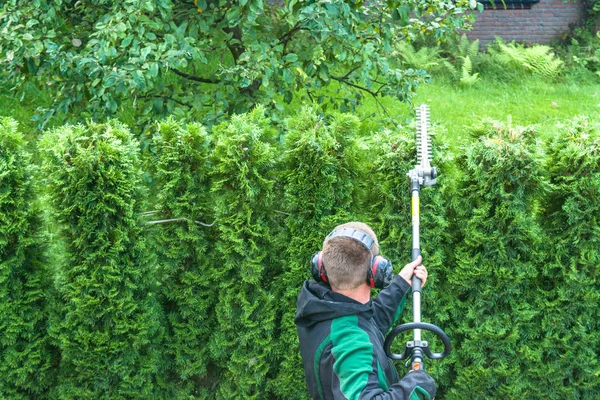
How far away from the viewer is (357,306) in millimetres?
3141

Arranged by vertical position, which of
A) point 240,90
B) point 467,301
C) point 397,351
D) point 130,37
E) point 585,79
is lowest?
point 585,79

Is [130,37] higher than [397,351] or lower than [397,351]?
higher

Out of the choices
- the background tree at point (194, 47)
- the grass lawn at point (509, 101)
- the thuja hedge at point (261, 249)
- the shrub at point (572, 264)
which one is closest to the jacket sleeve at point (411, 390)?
the thuja hedge at point (261, 249)

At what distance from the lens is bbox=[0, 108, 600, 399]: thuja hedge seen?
167 inches

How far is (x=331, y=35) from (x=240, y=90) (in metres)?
1.16

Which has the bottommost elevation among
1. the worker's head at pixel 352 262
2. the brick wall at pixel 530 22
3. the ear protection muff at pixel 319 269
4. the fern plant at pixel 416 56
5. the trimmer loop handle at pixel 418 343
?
the brick wall at pixel 530 22

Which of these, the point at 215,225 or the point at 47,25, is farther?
the point at 47,25

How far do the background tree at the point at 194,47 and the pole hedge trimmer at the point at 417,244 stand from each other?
4.45 feet

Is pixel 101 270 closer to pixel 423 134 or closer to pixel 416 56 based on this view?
pixel 423 134

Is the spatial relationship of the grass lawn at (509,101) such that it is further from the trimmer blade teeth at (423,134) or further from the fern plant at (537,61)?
the trimmer blade teeth at (423,134)

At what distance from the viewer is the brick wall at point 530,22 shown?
1206 centimetres

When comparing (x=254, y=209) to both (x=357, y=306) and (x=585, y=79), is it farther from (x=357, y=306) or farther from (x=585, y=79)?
(x=585, y=79)

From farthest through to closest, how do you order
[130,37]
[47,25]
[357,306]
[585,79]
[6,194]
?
[585,79] < [47,25] < [130,37] < [6,194] < [357,306]

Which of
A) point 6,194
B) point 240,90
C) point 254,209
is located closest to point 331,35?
point 240,90
